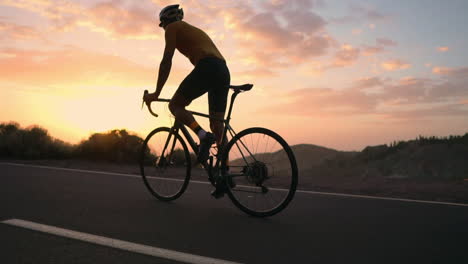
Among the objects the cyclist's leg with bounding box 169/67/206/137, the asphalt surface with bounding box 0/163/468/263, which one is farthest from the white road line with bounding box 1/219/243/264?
the cyclist's leg with bounding box 169/67/206/137

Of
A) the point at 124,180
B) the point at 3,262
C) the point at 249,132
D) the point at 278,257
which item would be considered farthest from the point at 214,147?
the point at 124,180

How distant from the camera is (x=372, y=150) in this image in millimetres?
17391

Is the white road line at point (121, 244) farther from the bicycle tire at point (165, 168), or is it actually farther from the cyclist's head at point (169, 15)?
the cyclist's head at point (169, 15)

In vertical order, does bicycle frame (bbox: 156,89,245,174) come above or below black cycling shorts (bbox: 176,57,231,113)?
below

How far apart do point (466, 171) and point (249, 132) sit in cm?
1074

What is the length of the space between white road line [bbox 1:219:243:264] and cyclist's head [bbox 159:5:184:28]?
8.84 feet

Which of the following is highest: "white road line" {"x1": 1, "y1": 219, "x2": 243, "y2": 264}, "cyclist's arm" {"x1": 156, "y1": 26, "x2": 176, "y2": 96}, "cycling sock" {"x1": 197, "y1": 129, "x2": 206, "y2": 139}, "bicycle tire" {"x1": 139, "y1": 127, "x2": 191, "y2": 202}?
"cyclist's arm" {"x1": 156, "y1": 26, "x2": 176, "y2": 96}

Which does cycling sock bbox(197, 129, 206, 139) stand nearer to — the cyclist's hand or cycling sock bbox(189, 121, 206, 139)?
cycling sock bbox(189, 121, 206, 139)

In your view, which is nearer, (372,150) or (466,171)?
(466,171)

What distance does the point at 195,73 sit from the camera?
4.86 meters

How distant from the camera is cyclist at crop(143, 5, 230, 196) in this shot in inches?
191

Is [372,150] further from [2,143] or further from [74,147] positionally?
[2,143]

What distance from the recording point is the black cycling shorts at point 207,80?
190 inches

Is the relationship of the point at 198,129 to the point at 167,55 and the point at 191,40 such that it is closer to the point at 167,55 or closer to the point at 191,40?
the point at 167,55
